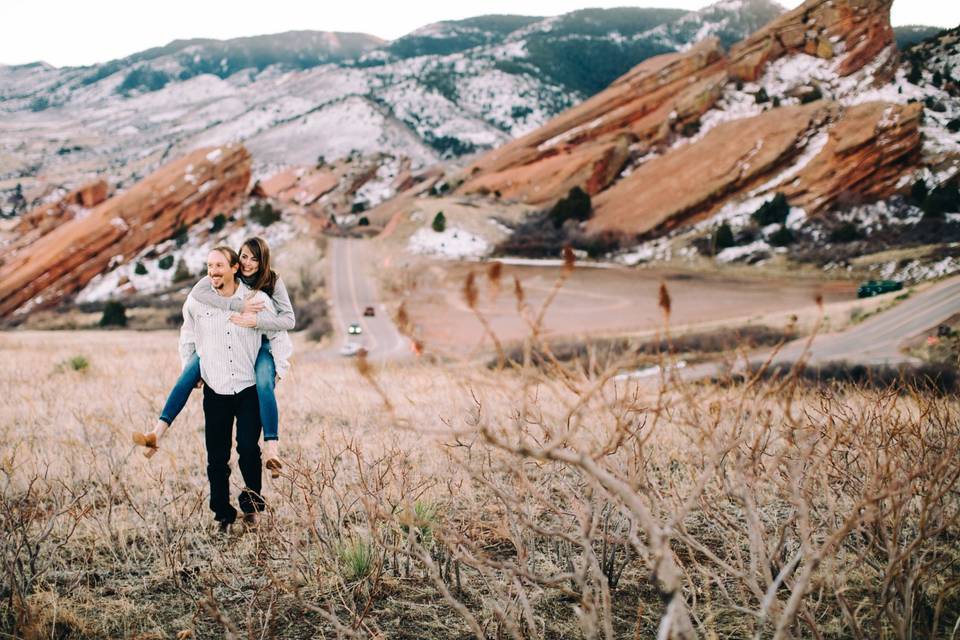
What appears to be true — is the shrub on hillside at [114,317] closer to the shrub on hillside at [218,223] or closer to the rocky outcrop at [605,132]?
the shrub on hillside at [218,223]

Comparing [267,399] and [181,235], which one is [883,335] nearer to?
[267,399]

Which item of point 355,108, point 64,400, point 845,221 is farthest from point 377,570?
point 355,108

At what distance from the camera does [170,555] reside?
9.37ft

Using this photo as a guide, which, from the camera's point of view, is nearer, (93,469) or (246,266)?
(246,266)

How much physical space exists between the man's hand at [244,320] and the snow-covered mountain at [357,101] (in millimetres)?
77507

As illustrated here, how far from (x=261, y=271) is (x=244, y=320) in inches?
15.1

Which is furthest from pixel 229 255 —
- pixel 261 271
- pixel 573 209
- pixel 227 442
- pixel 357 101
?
pixel 357 101

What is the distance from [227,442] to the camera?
11.3 ft

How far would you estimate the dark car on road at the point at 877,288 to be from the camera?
1966 cm

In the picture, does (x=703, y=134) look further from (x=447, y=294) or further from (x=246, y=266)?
(x=246, y=266)

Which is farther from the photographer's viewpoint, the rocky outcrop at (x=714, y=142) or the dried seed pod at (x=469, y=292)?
the rocky outcrop at (x=714, y=142)

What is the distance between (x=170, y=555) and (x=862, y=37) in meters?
47.1

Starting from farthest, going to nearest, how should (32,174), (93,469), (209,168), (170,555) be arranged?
1. (32,174)
2. (209,168)
3. (93,469)
4. (170,555)

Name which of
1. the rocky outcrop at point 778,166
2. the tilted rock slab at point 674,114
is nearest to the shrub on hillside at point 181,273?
the tilted rock slab at point 674,114
